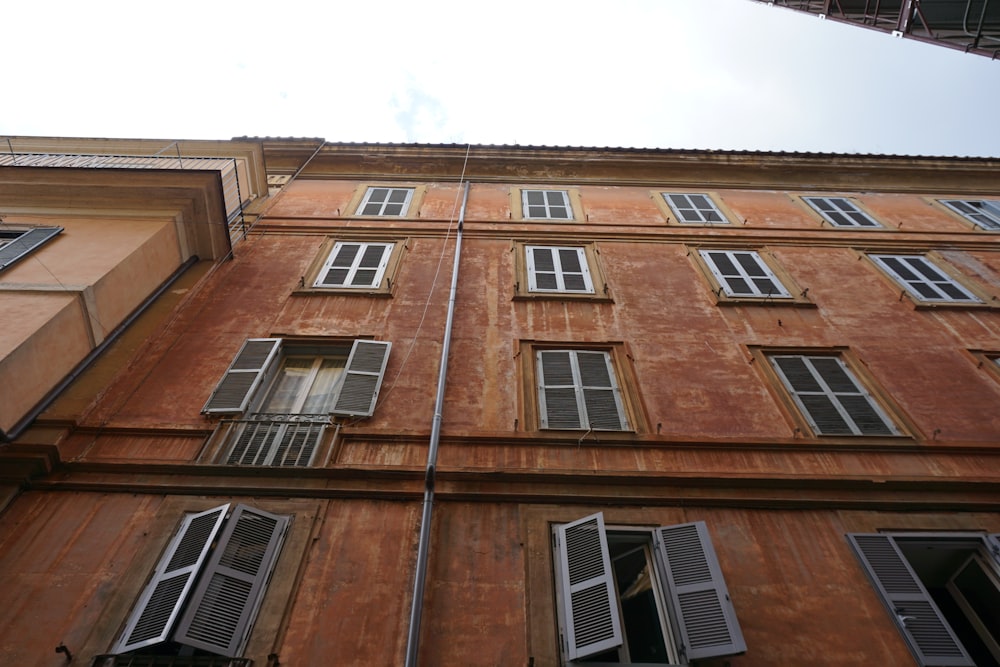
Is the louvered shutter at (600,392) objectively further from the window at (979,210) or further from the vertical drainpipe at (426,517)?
the window at (979,210)

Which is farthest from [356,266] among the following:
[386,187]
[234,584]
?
[234,584]

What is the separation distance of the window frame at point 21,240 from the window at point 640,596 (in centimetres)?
719

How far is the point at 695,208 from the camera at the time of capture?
12.6 m

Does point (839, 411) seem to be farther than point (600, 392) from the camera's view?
No

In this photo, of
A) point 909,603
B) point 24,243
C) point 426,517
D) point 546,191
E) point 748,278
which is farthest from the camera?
point 546,191

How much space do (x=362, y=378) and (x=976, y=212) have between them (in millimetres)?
12960

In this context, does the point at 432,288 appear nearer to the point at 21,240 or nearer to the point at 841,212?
the point at 21,240

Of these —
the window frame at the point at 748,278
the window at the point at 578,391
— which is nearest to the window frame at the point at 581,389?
the window at the point at 578,391

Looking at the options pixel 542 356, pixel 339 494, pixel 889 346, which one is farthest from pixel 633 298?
pixel 339 494

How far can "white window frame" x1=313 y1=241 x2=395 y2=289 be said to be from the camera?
374 inches

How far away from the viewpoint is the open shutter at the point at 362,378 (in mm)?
6930

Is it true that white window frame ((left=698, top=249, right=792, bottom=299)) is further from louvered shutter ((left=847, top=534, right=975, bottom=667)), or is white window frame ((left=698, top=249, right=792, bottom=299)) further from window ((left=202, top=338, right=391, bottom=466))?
window ((left=202, top=338, right=391, bottom=466))

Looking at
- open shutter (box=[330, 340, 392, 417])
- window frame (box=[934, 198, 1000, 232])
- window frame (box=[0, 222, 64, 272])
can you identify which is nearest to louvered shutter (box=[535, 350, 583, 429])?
open shutter (box=[330, 340, 392, 417])

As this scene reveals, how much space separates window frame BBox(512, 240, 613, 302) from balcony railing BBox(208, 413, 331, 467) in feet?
12.4
